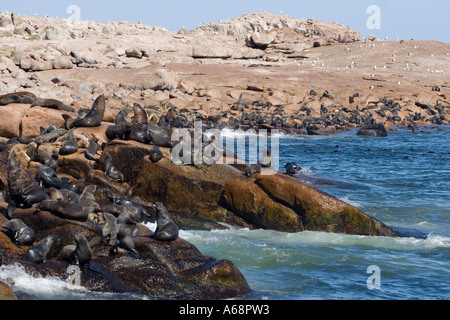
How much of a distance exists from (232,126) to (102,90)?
11.7 meters

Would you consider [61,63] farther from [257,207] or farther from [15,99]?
[257,207]

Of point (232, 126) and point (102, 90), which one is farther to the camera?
point (102, 90)

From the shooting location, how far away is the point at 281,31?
7488cm

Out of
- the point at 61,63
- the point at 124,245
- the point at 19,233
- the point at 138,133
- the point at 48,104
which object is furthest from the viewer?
the point at 61,63

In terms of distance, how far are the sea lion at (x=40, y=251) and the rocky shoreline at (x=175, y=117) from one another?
170mm

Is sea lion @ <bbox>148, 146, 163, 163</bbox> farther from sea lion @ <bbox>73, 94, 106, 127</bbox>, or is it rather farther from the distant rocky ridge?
the distant rocky ridge

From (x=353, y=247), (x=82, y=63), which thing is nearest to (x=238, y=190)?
(x=353, y=247)

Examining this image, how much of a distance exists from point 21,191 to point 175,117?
72.4 ft

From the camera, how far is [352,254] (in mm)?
12828

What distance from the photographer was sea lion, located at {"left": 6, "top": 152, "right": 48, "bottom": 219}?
11438 millimetres

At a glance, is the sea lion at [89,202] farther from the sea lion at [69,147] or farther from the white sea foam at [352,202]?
the white sea foam at [352,202]

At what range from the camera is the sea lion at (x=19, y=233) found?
1031cm

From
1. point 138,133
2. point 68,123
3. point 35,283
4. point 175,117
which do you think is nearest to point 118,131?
point 138,133
